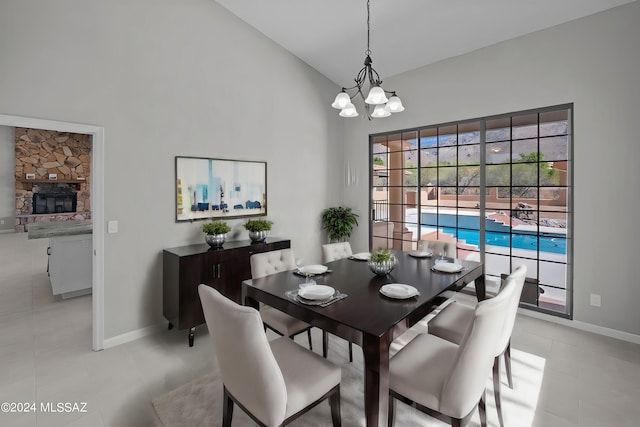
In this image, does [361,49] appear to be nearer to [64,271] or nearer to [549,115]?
[549,115]

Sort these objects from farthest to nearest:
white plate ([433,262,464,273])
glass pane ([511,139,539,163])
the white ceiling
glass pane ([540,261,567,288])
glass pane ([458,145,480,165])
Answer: glass pane ([458,145,480,165])
glass pane ([511,139,539,163])
glass pane ([540,261,567,288])
the white ceiling
white plate ([433,262,464,273])

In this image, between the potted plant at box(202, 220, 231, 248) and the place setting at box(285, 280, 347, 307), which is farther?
the potted plant at box(202, 220, 231, 248)

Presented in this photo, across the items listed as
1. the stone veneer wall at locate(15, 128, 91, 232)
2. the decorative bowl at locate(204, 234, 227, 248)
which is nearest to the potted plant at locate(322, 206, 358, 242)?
the decorative bowl at locate(204, 234, 227, 248)

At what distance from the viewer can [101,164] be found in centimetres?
291

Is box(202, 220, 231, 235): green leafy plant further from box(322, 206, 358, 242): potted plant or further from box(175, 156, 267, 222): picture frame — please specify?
box(322, 206, 358, 242): potted plant

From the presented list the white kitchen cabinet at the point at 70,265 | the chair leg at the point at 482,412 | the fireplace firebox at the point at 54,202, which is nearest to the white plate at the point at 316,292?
the chair leg at the point at 482,412

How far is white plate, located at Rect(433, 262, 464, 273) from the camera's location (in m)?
2.51

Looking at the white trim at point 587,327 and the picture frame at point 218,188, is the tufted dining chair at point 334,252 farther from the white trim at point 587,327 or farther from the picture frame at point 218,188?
the white trim at point 587,327

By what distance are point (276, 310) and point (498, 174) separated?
3393 millimetres

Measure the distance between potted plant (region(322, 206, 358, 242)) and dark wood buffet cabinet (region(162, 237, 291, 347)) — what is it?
1825 millimetres

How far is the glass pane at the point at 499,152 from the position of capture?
396cm

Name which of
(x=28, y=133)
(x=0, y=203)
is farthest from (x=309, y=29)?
(x=0, y=203)

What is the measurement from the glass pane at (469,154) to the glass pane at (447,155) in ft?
0.22

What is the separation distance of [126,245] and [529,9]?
4.90m
